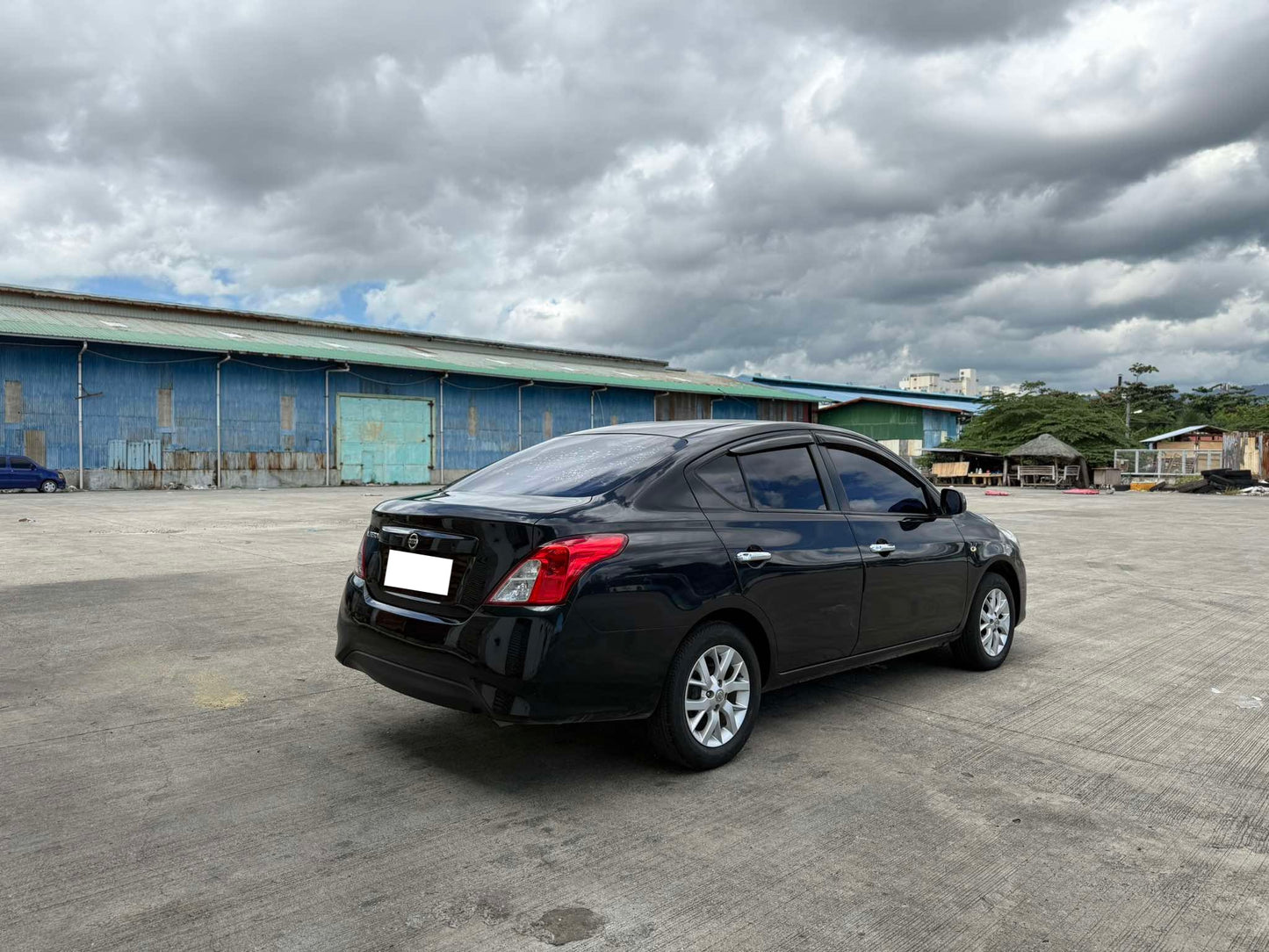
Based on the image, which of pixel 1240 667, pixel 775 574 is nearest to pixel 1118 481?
pixel 1240 667

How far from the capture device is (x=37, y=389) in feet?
94.2

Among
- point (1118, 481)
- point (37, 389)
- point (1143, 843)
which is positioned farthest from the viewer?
point (1118, 481)

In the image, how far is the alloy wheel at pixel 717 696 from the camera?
3736 millimetres

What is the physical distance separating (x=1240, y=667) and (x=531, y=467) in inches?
183

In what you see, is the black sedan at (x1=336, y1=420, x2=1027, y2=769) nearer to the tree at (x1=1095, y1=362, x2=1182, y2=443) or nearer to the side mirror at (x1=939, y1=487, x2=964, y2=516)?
the side mirror at (x1=939, y1=487, x2=964, y2=516)

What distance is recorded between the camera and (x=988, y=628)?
5.57 m

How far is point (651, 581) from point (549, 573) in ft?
1.36

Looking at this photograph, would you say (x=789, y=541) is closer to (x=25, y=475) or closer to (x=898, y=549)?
(x=898, y=549)

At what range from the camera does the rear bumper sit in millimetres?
3334

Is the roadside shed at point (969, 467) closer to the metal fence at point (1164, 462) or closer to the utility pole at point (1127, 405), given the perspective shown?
A: the metal fence at point (1164, 462)

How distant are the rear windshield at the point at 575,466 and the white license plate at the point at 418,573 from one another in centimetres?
51

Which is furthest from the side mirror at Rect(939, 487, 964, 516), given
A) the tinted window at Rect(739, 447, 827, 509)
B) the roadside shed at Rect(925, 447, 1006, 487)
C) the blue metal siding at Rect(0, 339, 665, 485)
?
the roadside shed at Rect(925, 447, 1006, 487)

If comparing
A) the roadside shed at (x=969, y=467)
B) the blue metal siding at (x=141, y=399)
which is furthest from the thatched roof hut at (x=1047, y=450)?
the blue metal siding at (x=141, y=399)

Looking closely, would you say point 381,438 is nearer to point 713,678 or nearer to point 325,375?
point 325,375
